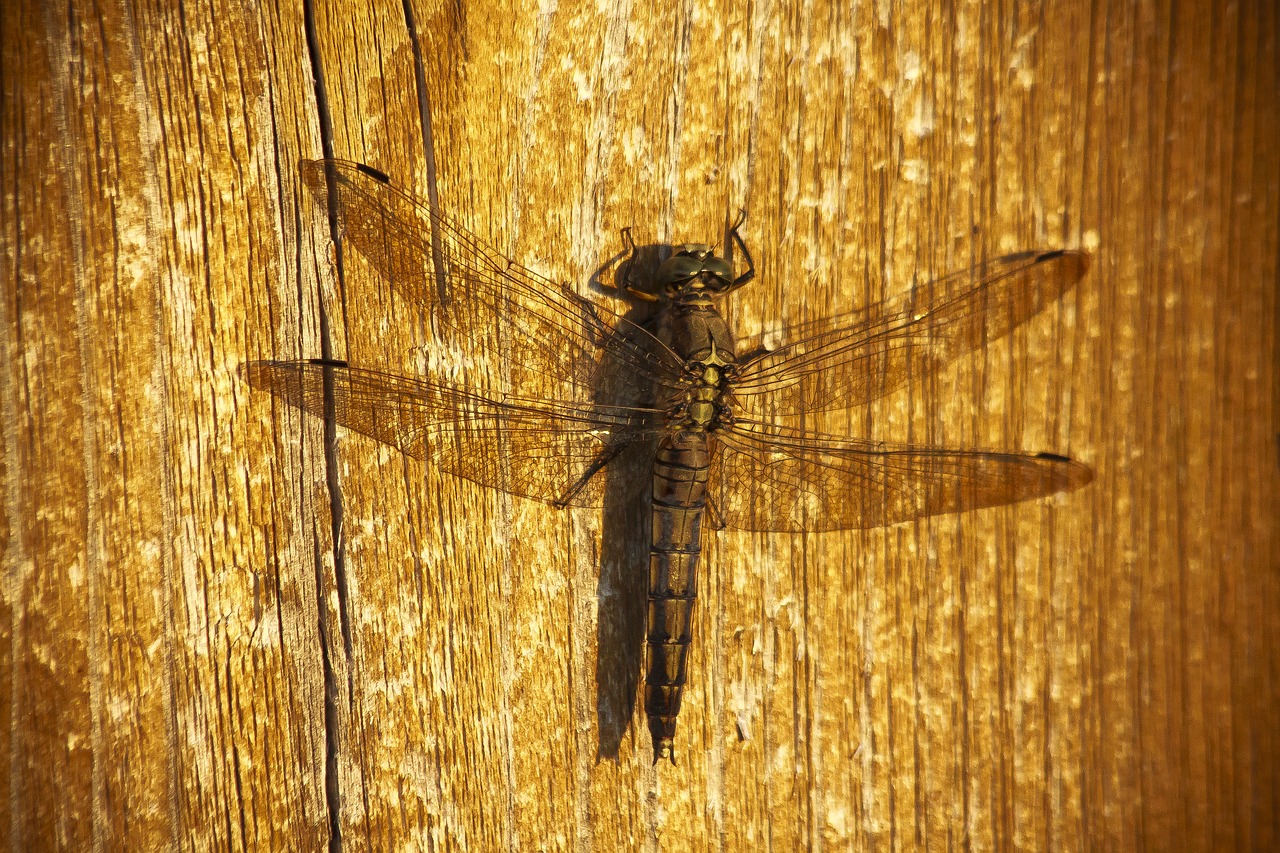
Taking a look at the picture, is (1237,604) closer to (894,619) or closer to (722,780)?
(894,619)

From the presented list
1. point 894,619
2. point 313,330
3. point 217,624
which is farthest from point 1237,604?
point 217,624

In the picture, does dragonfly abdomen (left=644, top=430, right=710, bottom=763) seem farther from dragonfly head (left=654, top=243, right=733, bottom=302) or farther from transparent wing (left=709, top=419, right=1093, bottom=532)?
dragonfly head (left=654, top=243, right=733, bottom=302)

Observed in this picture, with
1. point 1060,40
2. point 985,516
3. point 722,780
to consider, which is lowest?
point 722,780

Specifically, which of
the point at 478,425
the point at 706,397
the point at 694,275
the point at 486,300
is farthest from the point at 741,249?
the point at 478,425

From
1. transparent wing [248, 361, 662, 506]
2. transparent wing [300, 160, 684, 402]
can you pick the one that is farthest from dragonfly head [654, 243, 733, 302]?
transparent wing [248, 361, 662, 506]

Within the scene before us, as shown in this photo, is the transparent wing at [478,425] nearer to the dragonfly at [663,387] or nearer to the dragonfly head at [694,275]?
the dragonfly at [663,387]

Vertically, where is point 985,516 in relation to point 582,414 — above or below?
below
